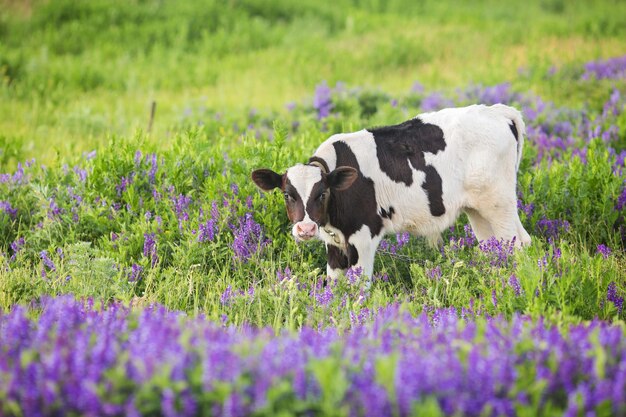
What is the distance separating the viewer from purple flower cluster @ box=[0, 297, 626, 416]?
8.70ft

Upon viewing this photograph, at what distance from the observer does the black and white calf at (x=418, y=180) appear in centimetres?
602

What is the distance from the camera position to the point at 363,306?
5.34 meters

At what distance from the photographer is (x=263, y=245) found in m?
6.40

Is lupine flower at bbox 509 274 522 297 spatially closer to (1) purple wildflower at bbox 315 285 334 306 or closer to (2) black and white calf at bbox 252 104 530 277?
(2) black and white calf at bbox 252 104 530 277

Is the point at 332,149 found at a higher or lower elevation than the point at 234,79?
higher

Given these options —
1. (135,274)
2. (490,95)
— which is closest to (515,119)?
(135,274)

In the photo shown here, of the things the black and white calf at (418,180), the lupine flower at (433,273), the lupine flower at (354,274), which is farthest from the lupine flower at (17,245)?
the lupine flower at (433,273)

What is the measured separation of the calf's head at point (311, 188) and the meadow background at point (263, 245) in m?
0.57

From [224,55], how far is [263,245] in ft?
40.5

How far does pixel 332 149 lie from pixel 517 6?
2481cm

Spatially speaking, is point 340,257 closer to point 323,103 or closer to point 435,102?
point 323,103

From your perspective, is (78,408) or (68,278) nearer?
(78,408)

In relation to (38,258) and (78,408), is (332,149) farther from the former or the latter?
(78,408)


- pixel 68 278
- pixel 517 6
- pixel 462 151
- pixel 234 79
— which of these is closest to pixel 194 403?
pixel 68 278
